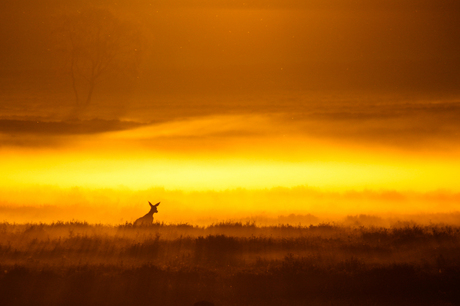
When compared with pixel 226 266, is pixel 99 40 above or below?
above

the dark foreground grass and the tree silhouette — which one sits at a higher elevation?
the tree silhouette

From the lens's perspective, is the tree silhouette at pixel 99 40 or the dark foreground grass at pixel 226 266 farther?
the tree silhouette at pixel 99 40

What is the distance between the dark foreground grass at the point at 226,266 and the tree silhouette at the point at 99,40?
3555 centimetres

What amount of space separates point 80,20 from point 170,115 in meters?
12.0

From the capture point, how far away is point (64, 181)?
2075cm

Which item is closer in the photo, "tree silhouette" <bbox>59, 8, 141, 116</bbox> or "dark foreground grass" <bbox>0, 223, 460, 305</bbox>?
"dark foreground grass" <bbox>0, 223, 460, 305</bbox>

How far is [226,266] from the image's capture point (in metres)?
10.5

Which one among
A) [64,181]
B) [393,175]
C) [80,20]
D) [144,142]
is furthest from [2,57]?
[393,175]

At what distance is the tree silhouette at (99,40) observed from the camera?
4750 centimetres

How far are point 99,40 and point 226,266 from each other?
41.3 meters

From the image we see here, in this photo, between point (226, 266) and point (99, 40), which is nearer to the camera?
point (226, 266)

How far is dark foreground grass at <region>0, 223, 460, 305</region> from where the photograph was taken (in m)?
9.41

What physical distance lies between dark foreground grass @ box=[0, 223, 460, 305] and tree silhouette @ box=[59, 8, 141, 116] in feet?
117

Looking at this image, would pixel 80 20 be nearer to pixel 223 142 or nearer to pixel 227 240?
pixel 223 142
